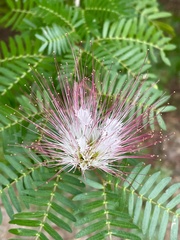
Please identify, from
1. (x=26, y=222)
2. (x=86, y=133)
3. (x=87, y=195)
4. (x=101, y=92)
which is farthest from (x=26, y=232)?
(x=101, y=92)

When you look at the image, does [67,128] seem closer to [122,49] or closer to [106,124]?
[106,124]

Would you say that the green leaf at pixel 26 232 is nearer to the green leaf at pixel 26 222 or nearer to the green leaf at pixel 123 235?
the green leaf at pixel 26 222

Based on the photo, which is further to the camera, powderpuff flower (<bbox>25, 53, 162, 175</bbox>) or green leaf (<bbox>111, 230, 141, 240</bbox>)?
powderpuff flower (<bbox>25, 53, 162, 175</bbox>)

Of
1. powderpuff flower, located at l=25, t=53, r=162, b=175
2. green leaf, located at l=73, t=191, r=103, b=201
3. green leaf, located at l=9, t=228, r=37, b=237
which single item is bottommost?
green leaf, located at l=9, t=228, r=37, b=237

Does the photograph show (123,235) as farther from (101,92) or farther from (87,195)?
(101,92)

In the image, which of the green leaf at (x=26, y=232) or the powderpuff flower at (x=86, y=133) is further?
the powderpuff flower at (x=86, y=133)

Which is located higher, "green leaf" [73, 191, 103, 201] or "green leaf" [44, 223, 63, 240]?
"green leaf" [73, 191, 103, 201]

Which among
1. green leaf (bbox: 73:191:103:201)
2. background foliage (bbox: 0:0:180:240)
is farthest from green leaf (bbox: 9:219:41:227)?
green leaf (bbox: 73:191:103:201)

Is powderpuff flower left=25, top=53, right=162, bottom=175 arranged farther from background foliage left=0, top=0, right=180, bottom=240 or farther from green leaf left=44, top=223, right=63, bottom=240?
green leaf left=44, top=223, right=63, bottom=240

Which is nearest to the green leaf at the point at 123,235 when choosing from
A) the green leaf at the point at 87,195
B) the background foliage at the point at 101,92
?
the background foliage at the point at 101,92
